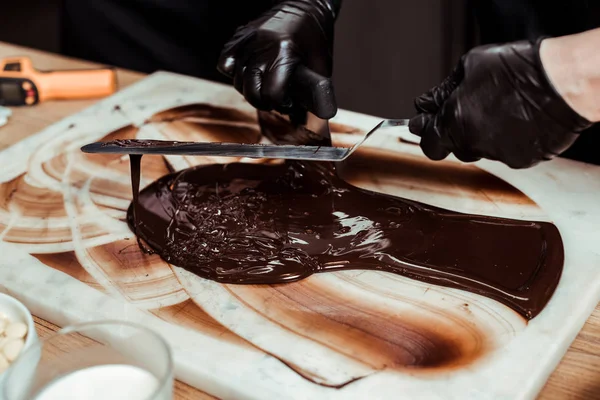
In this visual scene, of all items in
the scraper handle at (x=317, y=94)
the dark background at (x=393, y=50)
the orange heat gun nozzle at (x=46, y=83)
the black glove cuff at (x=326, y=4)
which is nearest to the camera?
the scraper handle at (x=317, y=94)

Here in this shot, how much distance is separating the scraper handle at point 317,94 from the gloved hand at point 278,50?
0.01 meters

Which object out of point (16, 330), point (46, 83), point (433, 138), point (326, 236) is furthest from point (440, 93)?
point (46, 83)

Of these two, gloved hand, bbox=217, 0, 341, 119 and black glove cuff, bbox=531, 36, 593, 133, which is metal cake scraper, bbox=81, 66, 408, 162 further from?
black glove cuff, bbox=531, 36, 593, 133

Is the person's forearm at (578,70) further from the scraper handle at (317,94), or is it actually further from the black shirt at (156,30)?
the black shirt at (156,30)

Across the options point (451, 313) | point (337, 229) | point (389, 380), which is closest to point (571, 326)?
point (451, 313)

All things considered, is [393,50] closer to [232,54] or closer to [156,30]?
[156,30]

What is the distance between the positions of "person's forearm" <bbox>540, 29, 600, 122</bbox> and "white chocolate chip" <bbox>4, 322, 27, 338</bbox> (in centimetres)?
85

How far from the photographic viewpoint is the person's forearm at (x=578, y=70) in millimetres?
1007

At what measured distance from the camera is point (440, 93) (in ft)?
3.80

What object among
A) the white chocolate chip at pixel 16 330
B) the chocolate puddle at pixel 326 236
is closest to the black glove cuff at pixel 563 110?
the chocolate puddle at pixel 326 236

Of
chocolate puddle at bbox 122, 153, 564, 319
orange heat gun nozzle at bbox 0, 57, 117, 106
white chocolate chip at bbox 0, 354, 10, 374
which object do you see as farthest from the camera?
A: orange heat gun nozzle at bbox 0, 57, 117, 106

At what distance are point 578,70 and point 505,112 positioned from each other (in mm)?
122

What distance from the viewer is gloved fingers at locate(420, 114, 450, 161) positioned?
115cm

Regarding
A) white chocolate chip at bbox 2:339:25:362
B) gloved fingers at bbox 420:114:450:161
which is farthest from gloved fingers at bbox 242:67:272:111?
white chocolate chip at bbox 2:339:25:362
